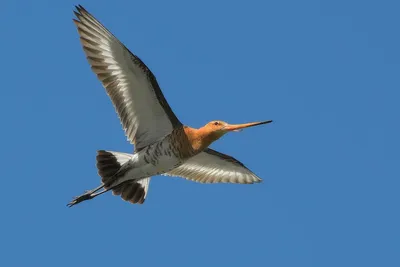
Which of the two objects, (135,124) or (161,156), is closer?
(161,156)

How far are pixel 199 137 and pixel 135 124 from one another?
1.15m

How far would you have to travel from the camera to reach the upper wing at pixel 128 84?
46.6 feet

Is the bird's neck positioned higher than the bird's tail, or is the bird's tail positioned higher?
the bird's neck

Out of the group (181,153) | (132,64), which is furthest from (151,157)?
(132,64)

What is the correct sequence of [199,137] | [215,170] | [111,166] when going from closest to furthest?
[199,137], [111,166], [215,170]

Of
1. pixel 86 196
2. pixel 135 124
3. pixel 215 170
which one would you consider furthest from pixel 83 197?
pixel 215 170

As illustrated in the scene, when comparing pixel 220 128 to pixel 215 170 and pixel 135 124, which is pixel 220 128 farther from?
pixel 215 170

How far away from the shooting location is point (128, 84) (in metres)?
14.5

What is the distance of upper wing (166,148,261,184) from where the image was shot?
1639cm

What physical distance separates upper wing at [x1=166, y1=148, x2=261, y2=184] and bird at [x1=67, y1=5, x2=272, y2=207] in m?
1.56

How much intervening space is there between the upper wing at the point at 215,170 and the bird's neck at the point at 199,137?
67.5 inches

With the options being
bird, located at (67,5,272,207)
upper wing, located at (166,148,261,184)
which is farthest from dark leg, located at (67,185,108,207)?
upper wing, located at (166,148,261,184)

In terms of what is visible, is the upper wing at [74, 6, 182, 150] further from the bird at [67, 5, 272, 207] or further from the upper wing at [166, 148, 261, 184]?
the upper wing at [166, 148, 261, 184]

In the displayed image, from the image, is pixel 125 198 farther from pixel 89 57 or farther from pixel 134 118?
pixel 89 57
